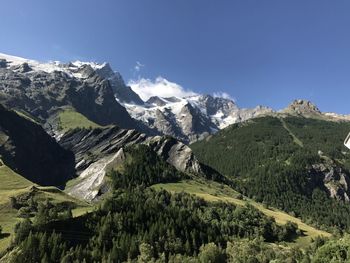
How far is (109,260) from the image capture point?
510ft

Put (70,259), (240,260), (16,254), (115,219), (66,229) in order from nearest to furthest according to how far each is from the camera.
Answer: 1. (16,254)
2. (70,259)
3. (240,260)
4. (66,229)
5. (115,219)

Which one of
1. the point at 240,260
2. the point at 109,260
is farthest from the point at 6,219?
the point at 240,260

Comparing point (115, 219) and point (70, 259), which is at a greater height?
point (115, 219)

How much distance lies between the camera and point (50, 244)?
158000 mm

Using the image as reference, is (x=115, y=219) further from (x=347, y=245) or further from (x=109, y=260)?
(x=347, y=245)

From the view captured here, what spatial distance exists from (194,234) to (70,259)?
6458cm

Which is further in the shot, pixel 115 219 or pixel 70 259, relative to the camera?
pixel 115 219

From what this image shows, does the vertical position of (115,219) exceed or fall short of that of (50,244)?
it exceeds it

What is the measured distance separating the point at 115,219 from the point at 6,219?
4718 cm

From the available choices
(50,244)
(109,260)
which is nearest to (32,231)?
(50,244)

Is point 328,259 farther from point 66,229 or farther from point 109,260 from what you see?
point 66,229

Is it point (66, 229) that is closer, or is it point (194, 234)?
point (66, 229)

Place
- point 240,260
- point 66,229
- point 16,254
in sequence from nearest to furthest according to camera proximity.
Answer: point 16,254 → point 240,260 → point 66,229

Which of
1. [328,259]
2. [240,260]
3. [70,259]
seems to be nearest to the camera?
[328,259]
